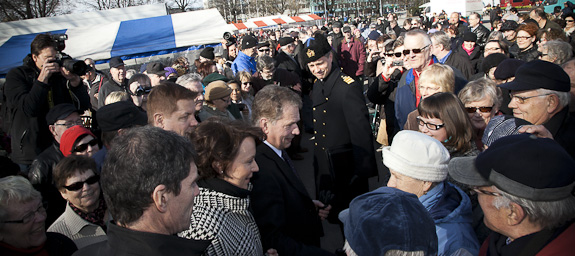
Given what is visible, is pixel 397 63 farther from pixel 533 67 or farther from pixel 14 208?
pixel 14 208

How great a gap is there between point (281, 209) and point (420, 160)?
31.8 inches

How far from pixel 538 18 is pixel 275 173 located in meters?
9.01

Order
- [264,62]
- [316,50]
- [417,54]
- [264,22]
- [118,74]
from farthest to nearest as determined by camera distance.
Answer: [264,22], [118,74], [264,62], [417,54], [316,50]

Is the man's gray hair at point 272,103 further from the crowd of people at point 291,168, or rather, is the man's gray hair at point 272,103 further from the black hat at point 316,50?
the black hat at point 316,50

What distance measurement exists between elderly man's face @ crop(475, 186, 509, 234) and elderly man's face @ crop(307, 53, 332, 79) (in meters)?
2.51

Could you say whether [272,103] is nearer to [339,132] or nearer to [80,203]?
[339,132]

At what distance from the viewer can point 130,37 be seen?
11.3 metres

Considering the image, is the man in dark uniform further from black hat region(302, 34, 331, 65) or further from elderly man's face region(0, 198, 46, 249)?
elderly man's face region(0, 198, 46, 249)

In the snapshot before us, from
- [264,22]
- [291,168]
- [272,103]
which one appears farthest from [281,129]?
[264,22]

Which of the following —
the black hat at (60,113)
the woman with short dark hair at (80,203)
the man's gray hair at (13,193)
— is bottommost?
the woman with short dark hair at (80,203)

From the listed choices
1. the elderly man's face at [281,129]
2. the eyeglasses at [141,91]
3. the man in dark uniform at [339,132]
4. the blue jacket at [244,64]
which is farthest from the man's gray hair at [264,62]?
the elderly man's face at [281,129]

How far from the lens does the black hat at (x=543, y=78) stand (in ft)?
9.14

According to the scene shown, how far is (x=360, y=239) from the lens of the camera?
1.49 m

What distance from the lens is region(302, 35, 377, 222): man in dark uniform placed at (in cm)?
381
